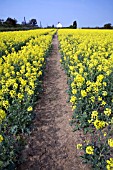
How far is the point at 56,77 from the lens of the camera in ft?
34.0

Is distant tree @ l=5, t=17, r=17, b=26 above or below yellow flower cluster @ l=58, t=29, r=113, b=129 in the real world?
above

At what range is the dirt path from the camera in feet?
14.3

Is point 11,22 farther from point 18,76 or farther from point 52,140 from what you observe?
point 52,140

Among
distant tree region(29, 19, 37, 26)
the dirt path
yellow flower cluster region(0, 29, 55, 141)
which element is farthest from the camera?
distant tree region(29, 19, 37, 26)

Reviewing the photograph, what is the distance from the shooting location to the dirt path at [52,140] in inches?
172

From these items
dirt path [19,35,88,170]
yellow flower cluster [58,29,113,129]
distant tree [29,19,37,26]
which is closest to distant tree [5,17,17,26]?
distant tree [29,19,37,26]

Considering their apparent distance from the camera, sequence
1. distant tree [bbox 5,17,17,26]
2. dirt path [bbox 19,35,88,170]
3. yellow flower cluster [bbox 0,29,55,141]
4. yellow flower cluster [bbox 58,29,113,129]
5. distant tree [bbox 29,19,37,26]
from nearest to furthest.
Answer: dirt path [bbox 19,35,88,170]
yellow flower cluster [bbox 58,29,113,129]
yellow flower cluster [bbox 0,29,55,141]
distant tree [bbox 5,17,17,26]
distant tree [bbox 29,19,37,26]

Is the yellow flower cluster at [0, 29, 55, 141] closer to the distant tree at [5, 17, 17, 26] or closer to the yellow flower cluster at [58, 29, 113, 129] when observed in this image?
the yellow flower cluster at [58, 29, 113, 129]

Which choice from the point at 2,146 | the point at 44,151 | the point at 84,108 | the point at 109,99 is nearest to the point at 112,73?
the point at 109,99

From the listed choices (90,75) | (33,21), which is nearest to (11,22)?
(33,21)

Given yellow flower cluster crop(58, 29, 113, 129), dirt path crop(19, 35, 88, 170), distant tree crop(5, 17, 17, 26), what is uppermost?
distant tree crop(5, 17, 17, 26)

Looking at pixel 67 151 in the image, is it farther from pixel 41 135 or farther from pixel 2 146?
pixel 2 146

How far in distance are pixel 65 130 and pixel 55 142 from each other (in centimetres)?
56

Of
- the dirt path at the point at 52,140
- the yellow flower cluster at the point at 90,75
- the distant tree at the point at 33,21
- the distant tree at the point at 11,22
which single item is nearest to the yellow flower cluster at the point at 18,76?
the dirt path at the point at 52,140
